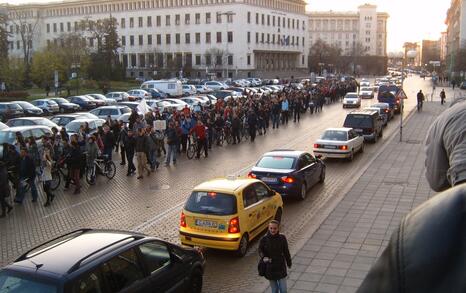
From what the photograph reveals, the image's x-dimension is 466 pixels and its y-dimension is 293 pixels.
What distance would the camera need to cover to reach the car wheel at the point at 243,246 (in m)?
11.5

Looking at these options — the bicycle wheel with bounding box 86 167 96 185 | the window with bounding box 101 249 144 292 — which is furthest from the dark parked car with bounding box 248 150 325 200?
the window with bounding box 101 249 144 292

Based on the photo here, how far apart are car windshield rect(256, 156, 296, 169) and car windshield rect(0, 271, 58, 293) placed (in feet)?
34.7

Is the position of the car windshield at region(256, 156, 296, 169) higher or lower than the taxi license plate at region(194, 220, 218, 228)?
higher

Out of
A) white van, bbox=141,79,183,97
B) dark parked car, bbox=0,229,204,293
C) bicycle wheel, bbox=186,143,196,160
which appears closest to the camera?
dark parked car, bbox=0,229,204,293

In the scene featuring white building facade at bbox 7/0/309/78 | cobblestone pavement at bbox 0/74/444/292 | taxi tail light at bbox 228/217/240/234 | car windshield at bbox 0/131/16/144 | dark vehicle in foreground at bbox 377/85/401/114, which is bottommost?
cobblestone pavement at bbox 0/74/444/292

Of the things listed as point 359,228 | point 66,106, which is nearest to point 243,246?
point 359,228

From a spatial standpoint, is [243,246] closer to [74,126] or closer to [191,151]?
[191,151]

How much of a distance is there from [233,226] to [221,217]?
31 cm

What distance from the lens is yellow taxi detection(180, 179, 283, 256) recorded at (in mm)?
11320

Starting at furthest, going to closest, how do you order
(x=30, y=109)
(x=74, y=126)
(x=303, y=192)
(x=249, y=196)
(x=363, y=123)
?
(x=30, y=109) < (x=363, y=123) < (x=74, y=126) < (x=303, y=192) < (x=249, y=196)

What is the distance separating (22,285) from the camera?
6.38 m

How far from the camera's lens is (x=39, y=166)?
62.3 feet

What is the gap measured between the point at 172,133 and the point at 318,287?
575 inches

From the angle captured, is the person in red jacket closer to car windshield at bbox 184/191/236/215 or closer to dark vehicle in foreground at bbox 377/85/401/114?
car windshield at bbox 184/191/236/215
